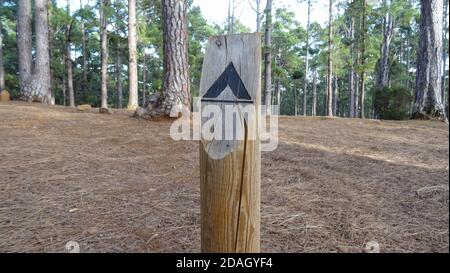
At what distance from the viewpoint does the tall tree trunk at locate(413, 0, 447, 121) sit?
7480 millimetres

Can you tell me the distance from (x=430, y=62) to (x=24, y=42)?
11848 mm

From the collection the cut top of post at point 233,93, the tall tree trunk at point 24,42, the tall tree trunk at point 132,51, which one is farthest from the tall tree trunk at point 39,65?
the cut top of post at point 233,93

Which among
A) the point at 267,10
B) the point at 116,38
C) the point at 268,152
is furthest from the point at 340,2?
the point at 268,152

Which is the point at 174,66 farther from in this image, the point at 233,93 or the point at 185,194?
the point at 233,93

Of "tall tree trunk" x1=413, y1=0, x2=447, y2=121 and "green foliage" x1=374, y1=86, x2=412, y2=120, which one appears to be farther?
"green foliage" x1=374, y1=86, x2=412, y2=120

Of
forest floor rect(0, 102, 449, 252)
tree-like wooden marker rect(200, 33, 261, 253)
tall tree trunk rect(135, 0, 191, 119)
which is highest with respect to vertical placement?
tall tree trunk rect(135, 0, 191, 119)

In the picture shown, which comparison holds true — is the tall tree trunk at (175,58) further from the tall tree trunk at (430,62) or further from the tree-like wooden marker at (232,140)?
the tall tree trunk at (430,62)

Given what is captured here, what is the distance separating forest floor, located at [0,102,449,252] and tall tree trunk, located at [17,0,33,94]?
5882mm

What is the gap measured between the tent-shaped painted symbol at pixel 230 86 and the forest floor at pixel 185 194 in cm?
104

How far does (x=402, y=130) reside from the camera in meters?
5.78

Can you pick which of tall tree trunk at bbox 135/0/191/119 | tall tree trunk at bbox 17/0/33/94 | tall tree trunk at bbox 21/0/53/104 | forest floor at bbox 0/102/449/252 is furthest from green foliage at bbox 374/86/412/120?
tall tree trunk at bbox 17/0/33/94

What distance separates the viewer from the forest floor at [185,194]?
201 centimetres

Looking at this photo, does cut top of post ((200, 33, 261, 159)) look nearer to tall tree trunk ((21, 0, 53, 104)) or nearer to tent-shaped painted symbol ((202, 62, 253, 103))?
tent-shaped painted symbol ((202, 62, 253, 103))
